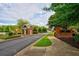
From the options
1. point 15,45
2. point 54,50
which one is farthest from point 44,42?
point 15,45

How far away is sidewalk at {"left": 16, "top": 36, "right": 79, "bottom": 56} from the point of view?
3088mm

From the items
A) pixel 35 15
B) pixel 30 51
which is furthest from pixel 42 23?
pixel 30 51

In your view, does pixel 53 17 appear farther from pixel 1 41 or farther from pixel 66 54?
pixel 1 41

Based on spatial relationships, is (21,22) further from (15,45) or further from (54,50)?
(54,50)

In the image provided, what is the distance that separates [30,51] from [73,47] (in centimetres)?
52

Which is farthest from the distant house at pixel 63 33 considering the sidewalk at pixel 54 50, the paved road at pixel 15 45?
the paved road at pixel 15 45

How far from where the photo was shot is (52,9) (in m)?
3.20

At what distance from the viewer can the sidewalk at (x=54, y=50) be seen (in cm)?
309

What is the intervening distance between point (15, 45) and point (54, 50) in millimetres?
476

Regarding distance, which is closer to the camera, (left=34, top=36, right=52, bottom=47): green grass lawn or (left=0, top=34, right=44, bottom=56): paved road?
(left=0, top=34, right=44, bottom=56): paved road

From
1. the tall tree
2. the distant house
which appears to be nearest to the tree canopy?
the distant house

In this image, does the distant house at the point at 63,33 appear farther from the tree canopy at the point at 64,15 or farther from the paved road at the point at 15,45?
the paved road at the point at 15,45

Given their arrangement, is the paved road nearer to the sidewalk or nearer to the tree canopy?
the sidewalk

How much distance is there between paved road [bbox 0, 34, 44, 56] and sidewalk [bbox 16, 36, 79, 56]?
0.06 meters
